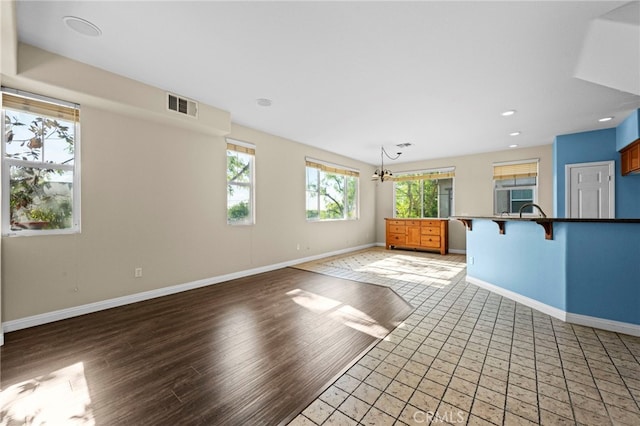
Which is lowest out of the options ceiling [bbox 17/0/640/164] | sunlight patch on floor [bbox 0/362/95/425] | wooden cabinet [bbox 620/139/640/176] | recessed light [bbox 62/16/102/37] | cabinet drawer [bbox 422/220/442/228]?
sunlight patch on floor [bbox 0/362/95/425]

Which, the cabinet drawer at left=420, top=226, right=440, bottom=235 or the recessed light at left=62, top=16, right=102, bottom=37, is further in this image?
the cabinet drawer at left=420, top=226, right=440, bottom=235

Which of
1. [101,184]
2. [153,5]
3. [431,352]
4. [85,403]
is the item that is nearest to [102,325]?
[85,403]

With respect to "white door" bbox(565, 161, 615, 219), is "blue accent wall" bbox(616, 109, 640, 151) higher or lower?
higher

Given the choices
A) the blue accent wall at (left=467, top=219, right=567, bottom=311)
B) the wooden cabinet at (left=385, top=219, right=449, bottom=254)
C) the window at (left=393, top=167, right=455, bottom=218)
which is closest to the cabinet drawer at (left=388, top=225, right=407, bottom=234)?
the wooden cabinet at (left=385, top=219, right=449, bottom=254)

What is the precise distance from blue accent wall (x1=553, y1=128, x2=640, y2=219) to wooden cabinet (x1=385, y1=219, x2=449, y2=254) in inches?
92.6

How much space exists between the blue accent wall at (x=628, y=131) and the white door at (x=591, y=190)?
1.43 ft

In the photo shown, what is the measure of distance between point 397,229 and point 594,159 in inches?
171

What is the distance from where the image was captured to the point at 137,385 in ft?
5.77

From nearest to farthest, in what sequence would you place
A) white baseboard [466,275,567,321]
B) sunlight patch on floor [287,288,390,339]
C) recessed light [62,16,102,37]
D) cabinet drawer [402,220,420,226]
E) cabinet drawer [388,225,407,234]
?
recessed light [62,16,102,37] < sunlight patch on floor [287,288,390,339] < white baseboard [466,275,567,321] < cabinet drawer [402,220,420,226] < cabinet drawer [388,225,407,234]

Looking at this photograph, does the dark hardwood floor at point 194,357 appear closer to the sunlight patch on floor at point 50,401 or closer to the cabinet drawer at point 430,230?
the sunlight patch on floor at point 50,401

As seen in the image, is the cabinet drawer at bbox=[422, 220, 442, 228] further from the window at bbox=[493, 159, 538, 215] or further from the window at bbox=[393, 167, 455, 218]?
the window at bbox=[493, 159, 538, 215]

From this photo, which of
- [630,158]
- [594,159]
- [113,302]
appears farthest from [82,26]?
[594,159]

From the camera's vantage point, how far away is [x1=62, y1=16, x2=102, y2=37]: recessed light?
2129mm

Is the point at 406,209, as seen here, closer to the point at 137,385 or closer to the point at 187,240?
the point at 187,240
